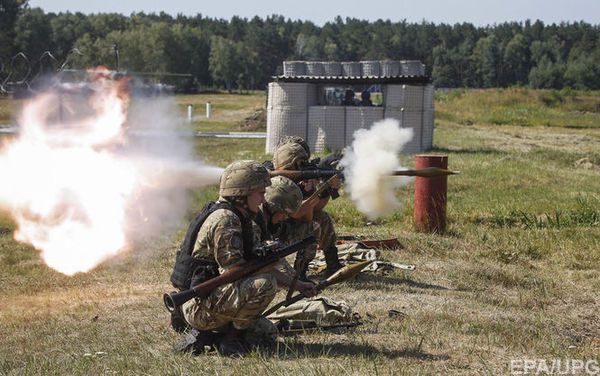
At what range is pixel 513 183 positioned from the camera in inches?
674

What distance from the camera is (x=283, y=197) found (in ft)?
24.7

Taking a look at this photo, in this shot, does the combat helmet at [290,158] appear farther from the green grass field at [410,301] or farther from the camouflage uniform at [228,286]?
the camouflage uniform at [228,286]

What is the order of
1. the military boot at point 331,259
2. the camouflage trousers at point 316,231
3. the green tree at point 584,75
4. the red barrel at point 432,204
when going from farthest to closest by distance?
the green tree at point 584,75 < the red barrel at point 432,204 < the military boot at point 331,259 < the camouflage trousers at point 316,231

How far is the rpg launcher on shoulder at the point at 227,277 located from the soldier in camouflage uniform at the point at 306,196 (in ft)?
8.12

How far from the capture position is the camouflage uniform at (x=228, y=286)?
5891mm

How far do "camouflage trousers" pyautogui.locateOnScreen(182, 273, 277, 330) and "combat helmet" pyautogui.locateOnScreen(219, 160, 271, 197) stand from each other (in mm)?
654

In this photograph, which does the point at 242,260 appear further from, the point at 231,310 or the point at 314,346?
the point at 314,346

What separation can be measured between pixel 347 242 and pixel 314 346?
409cm

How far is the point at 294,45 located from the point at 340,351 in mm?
148330

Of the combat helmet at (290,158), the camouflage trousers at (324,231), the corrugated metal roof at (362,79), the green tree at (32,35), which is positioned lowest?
the camouflage trousers at (324,231)

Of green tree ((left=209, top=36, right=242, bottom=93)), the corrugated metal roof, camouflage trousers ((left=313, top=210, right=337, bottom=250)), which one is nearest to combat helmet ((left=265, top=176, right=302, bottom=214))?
camouflage trousers ((left=313, top=210, right=337, bottom=250))

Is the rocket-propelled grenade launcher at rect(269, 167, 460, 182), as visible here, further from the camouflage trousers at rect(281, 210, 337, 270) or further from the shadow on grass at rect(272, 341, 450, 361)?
the shadow on grass at rect(272, 341, 450, 361)

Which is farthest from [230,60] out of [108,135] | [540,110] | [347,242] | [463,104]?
[347,242]

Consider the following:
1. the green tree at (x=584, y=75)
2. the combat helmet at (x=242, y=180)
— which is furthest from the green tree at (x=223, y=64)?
the combat helmet at (x=242, y=180)
